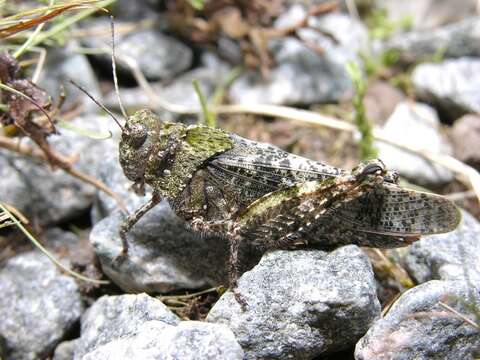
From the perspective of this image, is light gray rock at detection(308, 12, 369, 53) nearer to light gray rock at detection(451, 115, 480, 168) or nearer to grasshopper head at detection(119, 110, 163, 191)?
light gray rock at detection(451, 115, 480, 168)

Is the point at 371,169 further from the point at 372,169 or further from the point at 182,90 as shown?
the point at 182,90

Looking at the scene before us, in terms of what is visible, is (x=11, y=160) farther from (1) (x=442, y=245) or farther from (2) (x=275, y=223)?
(1) (x=442, y=245)

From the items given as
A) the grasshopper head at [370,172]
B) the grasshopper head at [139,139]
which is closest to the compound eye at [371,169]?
the grasshopper head at [370,172]

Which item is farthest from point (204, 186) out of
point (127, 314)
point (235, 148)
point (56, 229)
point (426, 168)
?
point (426, 168)

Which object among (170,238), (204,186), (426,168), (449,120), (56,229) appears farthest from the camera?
(449,120)

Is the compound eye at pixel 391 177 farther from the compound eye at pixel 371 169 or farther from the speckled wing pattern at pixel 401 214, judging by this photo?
the compound eye at pixel 371 169
